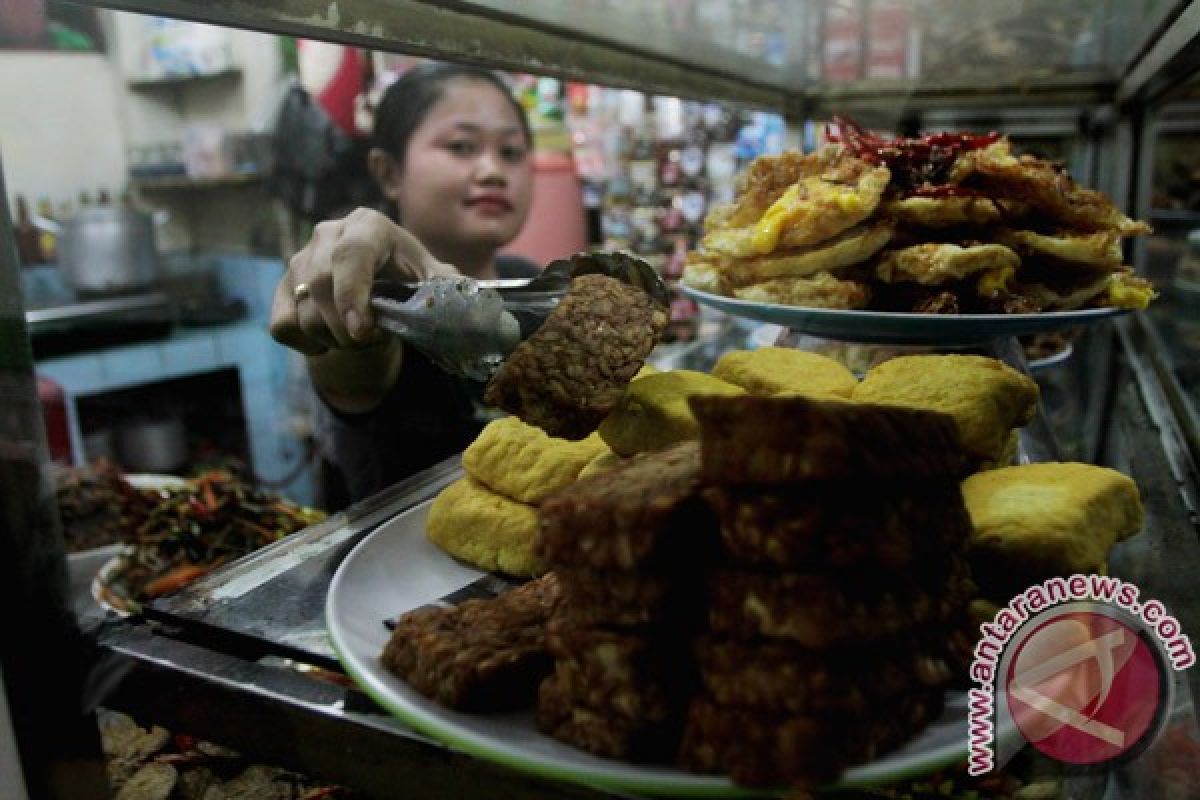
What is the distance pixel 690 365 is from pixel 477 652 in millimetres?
900

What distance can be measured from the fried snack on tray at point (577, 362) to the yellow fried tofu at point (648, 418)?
21mm

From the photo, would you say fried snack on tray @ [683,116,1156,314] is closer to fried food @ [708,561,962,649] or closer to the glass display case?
the glass display case

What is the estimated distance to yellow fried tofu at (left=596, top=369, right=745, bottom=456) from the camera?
0.83 m

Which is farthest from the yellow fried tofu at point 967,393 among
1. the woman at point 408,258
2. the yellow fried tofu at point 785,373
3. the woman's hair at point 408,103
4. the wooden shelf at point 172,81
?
the wooden shelf at point 172,81

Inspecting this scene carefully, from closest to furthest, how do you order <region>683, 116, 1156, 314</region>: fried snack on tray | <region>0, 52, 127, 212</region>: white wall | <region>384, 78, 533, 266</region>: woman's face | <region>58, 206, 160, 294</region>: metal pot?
<region>683, 116, 1156, 314</region>: fried snack on tray → <region>384, 78, 533, 266</region>: woman's face → <region>0, 52, 127, 212</region>: white wall → <region>58, 206, 160, 294</region>: metal pot

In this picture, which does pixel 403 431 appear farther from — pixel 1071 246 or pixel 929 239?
pixel 1071 246

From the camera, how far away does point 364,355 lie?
3.62 ft

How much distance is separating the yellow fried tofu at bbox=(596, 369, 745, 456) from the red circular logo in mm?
322

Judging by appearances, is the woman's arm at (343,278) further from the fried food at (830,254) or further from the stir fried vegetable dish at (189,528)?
the stir fried vegetable dish at (189,528)

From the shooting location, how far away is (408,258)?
0.91 m

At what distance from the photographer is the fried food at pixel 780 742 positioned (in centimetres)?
51

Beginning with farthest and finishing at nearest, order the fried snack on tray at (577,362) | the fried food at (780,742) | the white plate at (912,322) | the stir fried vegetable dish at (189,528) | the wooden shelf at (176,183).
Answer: the wooden shelf at (176,183)
the stir fried vegetable dish at (189,528)
the white plate at (912,322)
the fried snack on tray at (577,362)
the fried food at (780,742)

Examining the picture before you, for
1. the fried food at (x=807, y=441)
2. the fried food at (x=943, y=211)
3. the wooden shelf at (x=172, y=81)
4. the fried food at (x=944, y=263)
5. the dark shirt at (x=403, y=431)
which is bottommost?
the dark shirt at (x=403, y=431)

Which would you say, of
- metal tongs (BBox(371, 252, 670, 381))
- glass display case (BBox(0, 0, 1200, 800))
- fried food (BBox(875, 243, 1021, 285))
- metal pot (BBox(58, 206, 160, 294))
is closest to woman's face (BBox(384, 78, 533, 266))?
glass display case (BBox(0, 0, 1200, 800))
